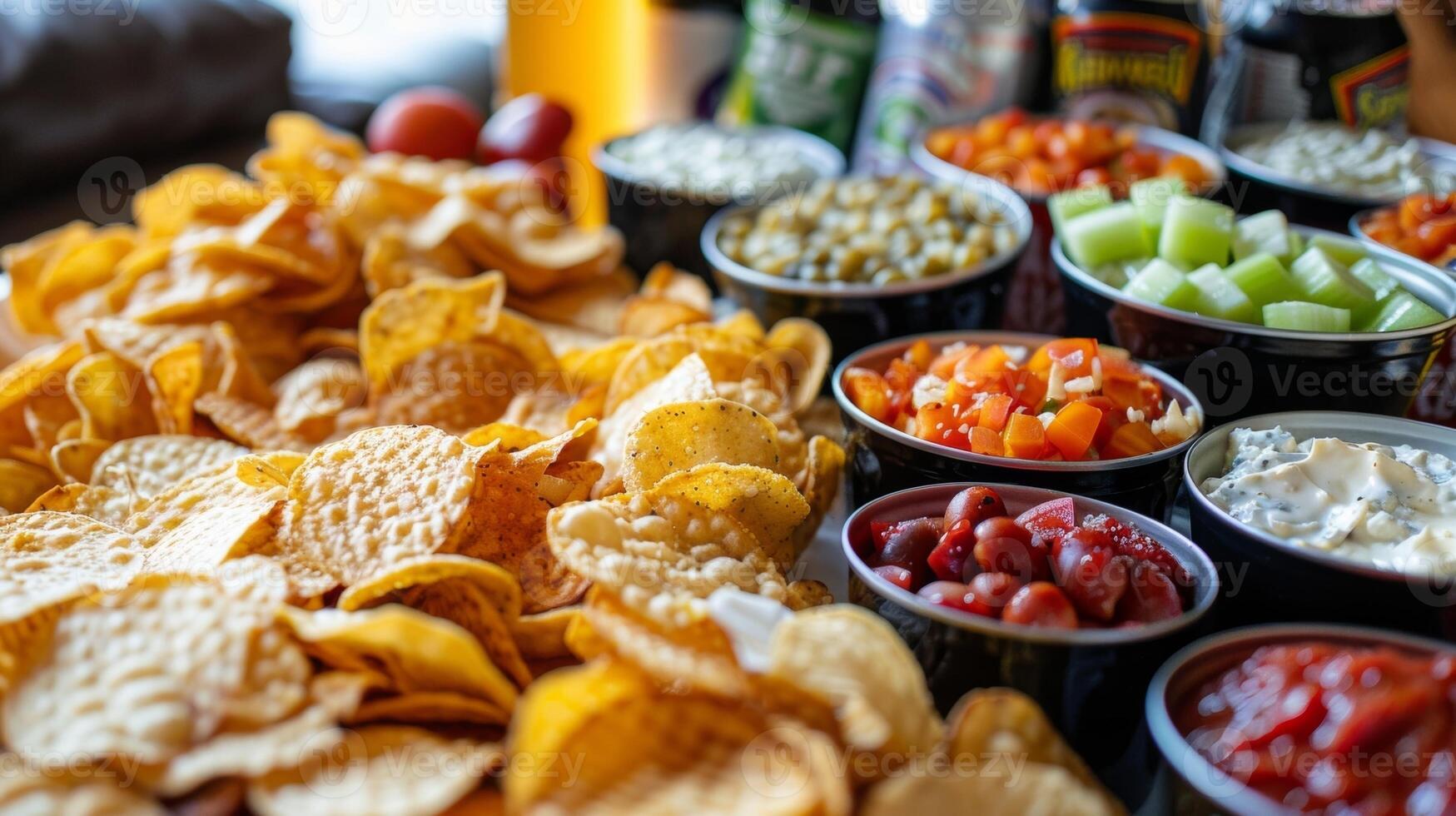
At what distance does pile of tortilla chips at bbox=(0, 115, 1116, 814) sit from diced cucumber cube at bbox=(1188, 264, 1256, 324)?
48cm

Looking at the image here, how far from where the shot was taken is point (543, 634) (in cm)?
96

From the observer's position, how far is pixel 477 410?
4.74 ft

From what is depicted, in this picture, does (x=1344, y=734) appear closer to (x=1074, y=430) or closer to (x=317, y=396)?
(x=1074, y=430)

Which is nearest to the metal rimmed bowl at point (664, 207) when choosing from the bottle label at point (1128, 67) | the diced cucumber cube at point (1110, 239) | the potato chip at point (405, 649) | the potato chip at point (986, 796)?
the bottle label at point (1128, 67)

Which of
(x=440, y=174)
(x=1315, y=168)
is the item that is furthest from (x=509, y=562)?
(x=1315, y=168)

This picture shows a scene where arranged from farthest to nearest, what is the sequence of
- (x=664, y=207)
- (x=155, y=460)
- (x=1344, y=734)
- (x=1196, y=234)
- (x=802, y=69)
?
1. (x=802, y=69)
2. (x=664, y=207)
3. (x=1196, y=234)
4. (x=155, y=460)
5. (x=1344, y=734)

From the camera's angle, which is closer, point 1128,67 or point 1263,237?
point 1263,237

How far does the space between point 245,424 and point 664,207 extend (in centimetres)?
85

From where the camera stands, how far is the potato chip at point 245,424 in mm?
1348

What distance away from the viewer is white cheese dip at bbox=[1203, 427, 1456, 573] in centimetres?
96

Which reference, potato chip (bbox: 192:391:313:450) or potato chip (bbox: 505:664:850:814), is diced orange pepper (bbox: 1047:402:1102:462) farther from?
potato chip (bbox: 192:391:313:450)

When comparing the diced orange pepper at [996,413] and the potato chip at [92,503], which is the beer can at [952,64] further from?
the potato chip at [92,503]

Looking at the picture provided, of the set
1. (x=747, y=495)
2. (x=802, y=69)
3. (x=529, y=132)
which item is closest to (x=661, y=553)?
(x=747, y=495)

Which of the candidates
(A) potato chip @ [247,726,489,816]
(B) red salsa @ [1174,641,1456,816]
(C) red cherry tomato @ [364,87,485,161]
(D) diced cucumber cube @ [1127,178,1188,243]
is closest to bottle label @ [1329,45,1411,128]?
(D) diced cucumber cube @ [1127,178,1188,243]
